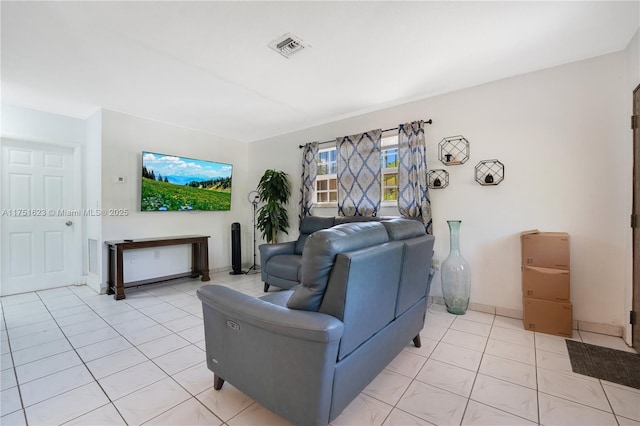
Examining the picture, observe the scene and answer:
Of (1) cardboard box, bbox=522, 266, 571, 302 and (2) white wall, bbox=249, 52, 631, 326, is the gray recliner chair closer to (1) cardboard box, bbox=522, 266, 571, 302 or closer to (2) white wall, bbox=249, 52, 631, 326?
(2) white wall, bbox=249, 52, 631, 326

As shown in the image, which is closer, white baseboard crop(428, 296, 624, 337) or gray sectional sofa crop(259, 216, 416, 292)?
white baseboard crop(428, 296, 624, 337)

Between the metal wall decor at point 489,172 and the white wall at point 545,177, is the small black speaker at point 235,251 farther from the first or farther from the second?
the metal wall decor at point 489,172

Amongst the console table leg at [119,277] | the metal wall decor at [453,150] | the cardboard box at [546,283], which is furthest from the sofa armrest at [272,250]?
the cardboard box at [546,283]

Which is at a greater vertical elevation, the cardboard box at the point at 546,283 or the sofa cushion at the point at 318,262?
the sofa cushion at the point at 318,262

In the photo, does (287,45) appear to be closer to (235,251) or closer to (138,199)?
(138,199)

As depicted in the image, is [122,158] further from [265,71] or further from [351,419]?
[351,419]

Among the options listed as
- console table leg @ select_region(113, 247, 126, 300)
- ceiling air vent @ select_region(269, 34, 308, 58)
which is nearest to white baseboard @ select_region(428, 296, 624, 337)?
ceiling air vent @ select_region(269, 34, 308, 58)

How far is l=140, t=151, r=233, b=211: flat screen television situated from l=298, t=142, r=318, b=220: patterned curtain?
157cm

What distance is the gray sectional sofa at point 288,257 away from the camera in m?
3.37

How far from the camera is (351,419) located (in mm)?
1461

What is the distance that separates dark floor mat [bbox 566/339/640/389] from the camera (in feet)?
5.87

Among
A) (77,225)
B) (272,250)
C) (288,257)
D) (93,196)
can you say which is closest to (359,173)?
(288,257)

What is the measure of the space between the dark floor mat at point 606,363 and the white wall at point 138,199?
15.8 ft

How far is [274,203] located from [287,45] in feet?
8.76
